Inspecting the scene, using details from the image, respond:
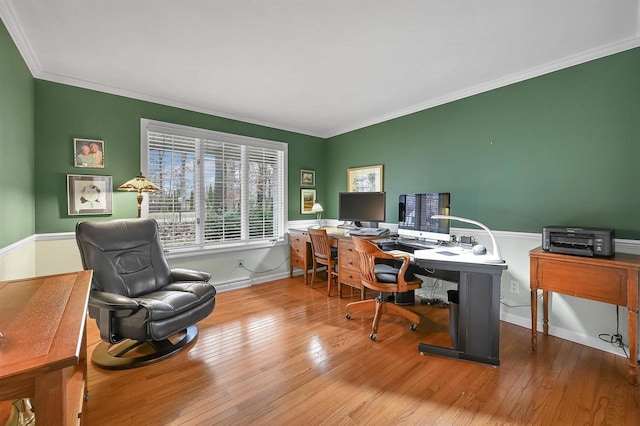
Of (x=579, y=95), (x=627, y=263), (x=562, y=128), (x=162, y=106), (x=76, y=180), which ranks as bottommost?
(x=627, y=263)

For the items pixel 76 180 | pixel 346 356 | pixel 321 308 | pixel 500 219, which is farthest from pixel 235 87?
pixel 500 219

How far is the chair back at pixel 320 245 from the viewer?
361 cm

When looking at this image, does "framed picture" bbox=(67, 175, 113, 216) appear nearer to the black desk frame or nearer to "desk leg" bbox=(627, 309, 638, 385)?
the black desk frame

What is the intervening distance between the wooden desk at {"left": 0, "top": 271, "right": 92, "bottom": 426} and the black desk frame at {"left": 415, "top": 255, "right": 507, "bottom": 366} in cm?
212

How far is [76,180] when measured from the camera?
9.41 ft

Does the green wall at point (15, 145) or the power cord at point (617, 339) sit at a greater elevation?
the green wall at point (15, 145)

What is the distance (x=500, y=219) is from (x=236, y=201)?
3320 mm

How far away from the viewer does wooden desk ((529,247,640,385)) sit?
6.02 feet

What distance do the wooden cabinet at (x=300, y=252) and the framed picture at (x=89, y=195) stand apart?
7.77 feet

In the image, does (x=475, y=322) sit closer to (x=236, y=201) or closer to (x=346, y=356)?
(x=346, y=356)

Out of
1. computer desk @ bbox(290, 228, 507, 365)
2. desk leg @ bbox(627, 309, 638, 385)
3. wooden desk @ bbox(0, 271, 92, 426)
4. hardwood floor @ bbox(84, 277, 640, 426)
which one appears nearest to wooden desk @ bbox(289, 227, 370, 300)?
hardwood floor @ bbox(84, 277, 640, 426)

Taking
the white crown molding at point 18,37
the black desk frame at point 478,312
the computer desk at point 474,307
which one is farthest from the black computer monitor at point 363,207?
the white crown molding at point 18,37

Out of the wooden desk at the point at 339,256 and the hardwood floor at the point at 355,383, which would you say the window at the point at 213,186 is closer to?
the wooden desk at the point at 339,256

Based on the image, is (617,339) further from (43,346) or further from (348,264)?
(43,346)
